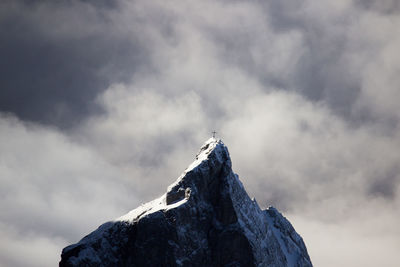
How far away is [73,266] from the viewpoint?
199 meters

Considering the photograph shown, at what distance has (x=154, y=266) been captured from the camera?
199875 millimetres

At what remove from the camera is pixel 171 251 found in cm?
19912

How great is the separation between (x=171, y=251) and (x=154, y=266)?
8.21 meters

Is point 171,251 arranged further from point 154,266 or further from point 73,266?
point 73,266

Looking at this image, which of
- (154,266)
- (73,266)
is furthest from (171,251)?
(73,266)

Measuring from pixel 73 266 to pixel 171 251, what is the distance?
35071 mm

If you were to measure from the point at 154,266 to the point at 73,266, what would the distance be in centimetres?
2860
